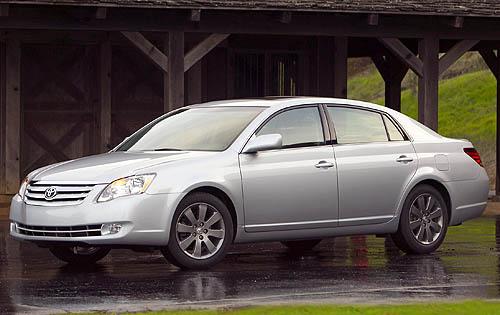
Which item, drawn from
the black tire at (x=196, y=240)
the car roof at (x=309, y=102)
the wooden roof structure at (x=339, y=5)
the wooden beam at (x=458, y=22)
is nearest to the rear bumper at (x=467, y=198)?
the car roof at (x=309, y=102)

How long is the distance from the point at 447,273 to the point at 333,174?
1602mm

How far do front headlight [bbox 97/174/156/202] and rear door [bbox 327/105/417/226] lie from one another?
217 cm

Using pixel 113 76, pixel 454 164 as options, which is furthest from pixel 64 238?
pixel 113 76

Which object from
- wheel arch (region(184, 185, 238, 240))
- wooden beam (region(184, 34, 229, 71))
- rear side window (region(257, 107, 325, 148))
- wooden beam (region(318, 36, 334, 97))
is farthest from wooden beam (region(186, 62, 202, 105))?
wheel arch (region(184, 185, 238, 240))

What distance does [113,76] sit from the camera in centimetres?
2555

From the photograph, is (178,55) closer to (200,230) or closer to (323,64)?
(323,64)

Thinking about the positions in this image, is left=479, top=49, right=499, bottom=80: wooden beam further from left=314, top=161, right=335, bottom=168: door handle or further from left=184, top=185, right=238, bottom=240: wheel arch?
left=184, top=185, right=238, bottom=240: wheel arch

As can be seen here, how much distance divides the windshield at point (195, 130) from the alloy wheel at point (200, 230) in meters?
0.72

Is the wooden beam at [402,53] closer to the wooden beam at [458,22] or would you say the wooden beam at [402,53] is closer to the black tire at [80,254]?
the wooden beam at [458,22]

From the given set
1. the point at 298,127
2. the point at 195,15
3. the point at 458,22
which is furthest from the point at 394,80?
the point at 298,127

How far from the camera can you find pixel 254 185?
1289 cm

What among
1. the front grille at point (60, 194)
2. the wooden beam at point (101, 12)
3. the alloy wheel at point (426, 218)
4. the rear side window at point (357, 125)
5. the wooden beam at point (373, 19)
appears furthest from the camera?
the wooden beam at point (373, 19)

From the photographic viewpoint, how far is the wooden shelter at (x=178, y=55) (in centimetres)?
2088

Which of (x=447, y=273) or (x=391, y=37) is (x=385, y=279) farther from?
(x=391, y=37)
